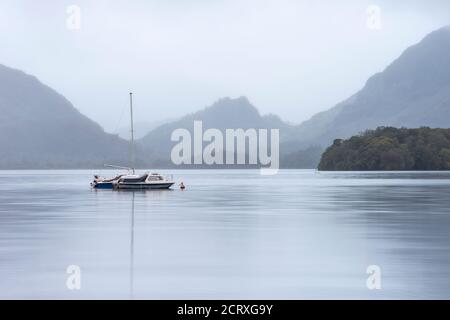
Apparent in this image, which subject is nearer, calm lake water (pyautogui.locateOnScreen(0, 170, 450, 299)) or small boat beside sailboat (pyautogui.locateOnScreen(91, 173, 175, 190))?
calm lake water (pyautogui.locateOnScreen(0, 170, 450, 299))

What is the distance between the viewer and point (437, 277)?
79.7 feet

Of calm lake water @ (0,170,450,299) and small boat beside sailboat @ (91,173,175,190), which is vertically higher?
small boat beside sailboat @ (91,173,175,190)

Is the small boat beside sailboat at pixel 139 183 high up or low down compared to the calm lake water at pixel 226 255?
up

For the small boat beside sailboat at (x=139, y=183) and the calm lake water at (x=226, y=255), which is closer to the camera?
the calm lake water at (x=226, y=255)

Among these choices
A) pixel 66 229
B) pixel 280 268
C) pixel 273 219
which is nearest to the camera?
pixel 280 268

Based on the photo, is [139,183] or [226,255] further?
[139,183]

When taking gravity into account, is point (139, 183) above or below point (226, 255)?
above
